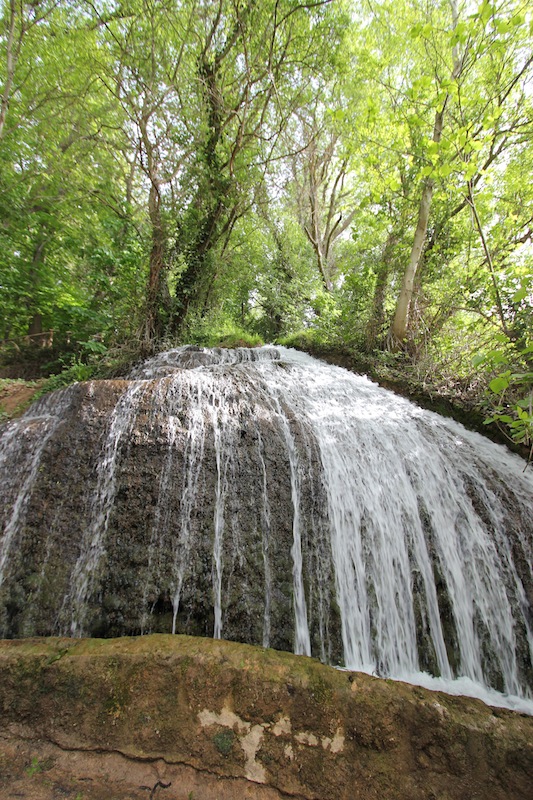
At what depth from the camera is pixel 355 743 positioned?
4.68 ft

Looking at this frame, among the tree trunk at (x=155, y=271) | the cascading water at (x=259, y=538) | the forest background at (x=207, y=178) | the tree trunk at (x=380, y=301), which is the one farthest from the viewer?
the tree trunk at (x=380, y=301)

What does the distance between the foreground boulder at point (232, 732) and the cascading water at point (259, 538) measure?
1171 mm

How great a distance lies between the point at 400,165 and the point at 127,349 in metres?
7.32

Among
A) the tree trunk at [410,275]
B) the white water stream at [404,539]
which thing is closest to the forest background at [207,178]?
Result: the tree trunk at [410,275]

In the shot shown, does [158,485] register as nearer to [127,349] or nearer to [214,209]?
[127,349]

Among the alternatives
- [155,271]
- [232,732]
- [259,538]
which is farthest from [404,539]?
[155,271]

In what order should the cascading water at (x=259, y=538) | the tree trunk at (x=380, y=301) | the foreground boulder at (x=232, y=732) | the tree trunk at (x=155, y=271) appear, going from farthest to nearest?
the tree trunk at (x=380, y=301), the tree trunk at (x=155, y=271), the cascading water at (x=259, y=538), the foreground boulder at (x=232, y=732)

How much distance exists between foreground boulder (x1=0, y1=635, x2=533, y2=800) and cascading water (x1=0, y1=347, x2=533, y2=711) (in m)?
1.17

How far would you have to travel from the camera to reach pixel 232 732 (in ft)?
4.66

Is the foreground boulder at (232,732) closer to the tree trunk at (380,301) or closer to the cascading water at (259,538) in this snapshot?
the cascading water at (259,538)

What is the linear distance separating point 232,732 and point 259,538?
1.72 meters

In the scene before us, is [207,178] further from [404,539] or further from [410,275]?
[404,539]

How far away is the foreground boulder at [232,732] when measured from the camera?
128cm

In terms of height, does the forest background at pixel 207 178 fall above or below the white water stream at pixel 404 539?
above
